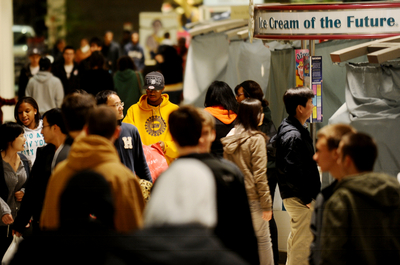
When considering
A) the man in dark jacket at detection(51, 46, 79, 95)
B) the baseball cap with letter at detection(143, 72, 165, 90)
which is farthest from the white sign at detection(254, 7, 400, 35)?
the man in dark jacket at detection(51, 46, 79, 95)

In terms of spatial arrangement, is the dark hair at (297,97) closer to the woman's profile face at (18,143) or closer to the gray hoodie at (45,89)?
the woman's profile face at (18,143)

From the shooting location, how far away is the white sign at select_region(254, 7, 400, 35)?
17.3ft

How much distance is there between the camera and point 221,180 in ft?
9.36

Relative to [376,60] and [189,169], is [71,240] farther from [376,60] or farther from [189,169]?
[376,60]

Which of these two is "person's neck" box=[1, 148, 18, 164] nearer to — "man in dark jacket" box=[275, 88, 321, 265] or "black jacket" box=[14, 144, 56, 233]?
"black jacket" box=[14, 144, 56, 233]

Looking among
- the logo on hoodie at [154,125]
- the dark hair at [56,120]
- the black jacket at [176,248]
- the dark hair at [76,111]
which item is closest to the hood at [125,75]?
the logo on hoodie at [154,125]

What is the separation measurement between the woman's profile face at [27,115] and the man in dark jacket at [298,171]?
9.12 feet

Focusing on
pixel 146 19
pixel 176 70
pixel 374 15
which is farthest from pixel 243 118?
pixel 146 19

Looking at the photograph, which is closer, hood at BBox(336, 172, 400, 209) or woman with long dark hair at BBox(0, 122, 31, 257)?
hood at BBox(336, 172, 400, 209)

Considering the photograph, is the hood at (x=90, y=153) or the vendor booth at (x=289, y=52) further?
the vendor booth at (x=289, y=52)

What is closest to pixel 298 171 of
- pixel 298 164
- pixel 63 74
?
pixel 298 164

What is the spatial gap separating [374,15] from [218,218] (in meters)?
3.28

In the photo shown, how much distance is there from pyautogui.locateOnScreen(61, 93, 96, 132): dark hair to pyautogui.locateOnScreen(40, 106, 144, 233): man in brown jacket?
34 cm

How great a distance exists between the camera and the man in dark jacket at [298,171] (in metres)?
4.45
